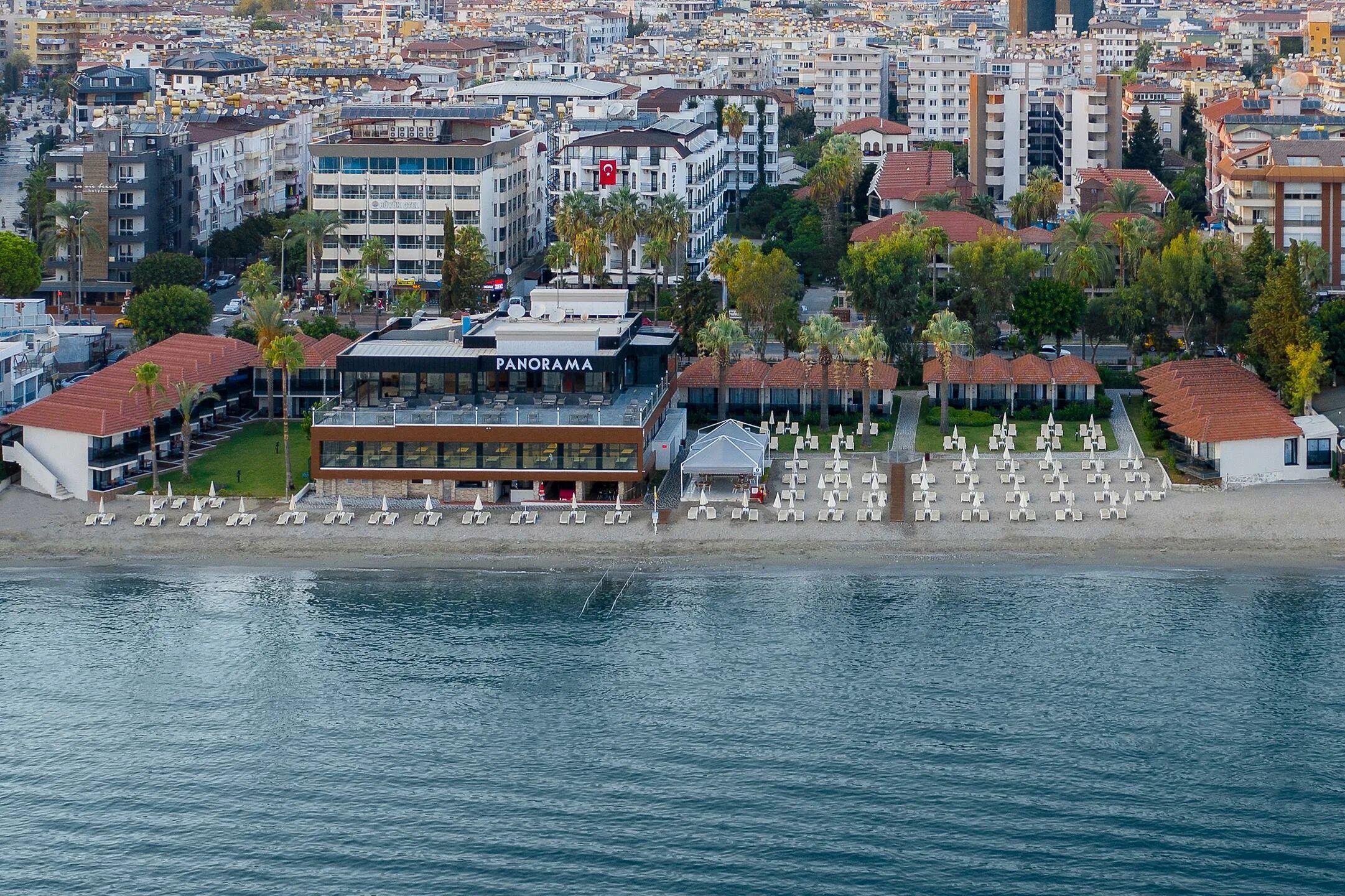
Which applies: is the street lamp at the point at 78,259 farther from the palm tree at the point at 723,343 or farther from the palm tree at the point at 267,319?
the palm tree at the point at 723,343

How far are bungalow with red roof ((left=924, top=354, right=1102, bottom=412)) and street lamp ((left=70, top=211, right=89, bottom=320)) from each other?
59577mm

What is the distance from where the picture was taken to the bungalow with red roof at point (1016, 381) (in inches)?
4252

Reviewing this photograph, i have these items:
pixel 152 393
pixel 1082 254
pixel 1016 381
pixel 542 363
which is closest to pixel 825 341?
pixel 1016 381

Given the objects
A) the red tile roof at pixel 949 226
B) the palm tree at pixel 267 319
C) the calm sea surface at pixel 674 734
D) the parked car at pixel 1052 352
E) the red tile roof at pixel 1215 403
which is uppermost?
the red tile roof at pixel 949 226

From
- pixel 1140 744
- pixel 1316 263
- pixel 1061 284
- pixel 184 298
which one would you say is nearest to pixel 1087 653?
pixel 1140 744

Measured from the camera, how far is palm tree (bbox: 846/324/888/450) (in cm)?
10150

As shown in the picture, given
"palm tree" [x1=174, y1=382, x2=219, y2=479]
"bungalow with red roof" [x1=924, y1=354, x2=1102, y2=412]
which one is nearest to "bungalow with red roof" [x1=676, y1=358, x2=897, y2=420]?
"bungalow with red roof" [x1=924, y1=354, x2=1102, y2=412]

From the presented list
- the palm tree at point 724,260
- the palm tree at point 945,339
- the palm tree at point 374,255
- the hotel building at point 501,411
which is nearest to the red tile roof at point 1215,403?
the palm tree at point 945,339

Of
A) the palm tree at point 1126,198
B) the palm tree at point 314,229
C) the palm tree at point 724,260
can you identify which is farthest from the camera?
the palm tree at point 1126,198

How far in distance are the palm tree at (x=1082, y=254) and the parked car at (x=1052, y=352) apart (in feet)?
11.9

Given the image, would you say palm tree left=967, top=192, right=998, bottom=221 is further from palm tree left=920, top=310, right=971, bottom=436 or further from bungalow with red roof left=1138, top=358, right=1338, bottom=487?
bungalow with red roof left=1138, top=358, right=1338, bottom=487

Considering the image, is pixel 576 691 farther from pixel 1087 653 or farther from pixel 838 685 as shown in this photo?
pixel 1087 653

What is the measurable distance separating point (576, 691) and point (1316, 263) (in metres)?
65.4

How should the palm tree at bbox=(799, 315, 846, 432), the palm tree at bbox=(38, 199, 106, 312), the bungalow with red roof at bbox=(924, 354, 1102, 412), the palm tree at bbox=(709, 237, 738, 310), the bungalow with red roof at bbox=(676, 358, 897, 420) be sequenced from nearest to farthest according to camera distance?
the palm tree at bbox=(799, 315, 846, 432)
the bungalow with red roof at bbox=(676, 358, 897, 420)
the bungalow with red roof at bbox=(924, 354, 1102, 412)
the palm tree at bbox=(709, 237, 738, 310)
the palm tree at bbox=(38, 199, 106, 312)
